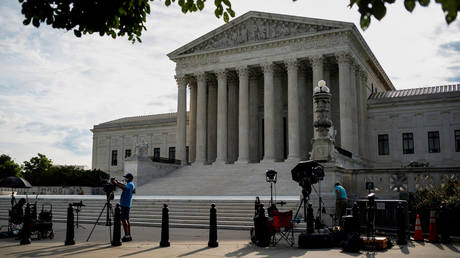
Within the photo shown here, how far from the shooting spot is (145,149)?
4231cm

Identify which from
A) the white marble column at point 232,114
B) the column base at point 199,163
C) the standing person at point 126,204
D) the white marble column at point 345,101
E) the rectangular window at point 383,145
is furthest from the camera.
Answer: the white marble column at point 232,114

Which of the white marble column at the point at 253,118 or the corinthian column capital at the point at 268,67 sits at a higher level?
the corinthian column capital at the point at 268,67

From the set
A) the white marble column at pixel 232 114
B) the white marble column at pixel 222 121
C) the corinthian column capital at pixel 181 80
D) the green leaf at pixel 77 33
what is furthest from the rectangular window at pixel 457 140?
the green leaf at pixel 77 33

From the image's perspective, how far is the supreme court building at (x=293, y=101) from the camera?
42188 mm

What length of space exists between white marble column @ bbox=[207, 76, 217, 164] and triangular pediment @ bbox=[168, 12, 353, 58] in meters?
4.43

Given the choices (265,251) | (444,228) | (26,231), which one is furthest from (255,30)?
(265,251)

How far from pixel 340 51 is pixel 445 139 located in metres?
13.9

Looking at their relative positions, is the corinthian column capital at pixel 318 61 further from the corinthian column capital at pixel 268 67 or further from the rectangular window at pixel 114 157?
the rectangular window at pixel 114 157

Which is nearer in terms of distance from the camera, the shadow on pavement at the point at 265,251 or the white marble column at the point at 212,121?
the shadow on pavement at the point at 265,251

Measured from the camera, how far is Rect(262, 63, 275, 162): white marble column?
43.4 metres

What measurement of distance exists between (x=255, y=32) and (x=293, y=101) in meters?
8.56

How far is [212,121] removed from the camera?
51.7 meters

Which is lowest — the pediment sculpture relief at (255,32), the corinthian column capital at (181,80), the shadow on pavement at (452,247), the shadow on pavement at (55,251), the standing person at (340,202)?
the shadow on pavement at (55,251)

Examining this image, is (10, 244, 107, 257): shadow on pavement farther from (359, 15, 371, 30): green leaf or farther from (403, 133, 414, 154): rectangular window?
(403, 133, 414, 154): rectangular window
